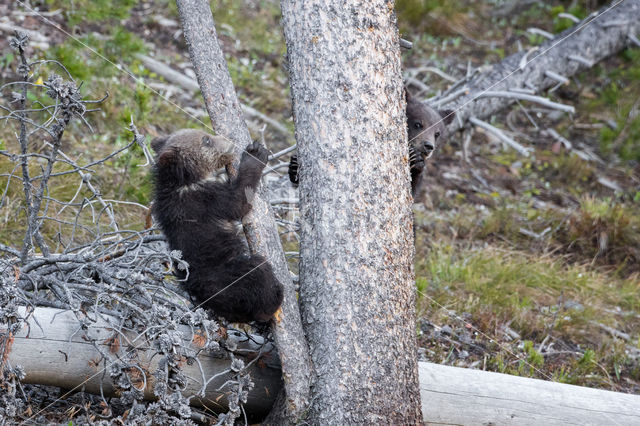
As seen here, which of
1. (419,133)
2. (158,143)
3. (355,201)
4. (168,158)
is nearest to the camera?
(355,201)

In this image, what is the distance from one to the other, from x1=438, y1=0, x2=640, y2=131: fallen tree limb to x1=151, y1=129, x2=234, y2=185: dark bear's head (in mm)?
3015

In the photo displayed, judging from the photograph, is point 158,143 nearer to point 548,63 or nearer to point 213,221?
point 213,221

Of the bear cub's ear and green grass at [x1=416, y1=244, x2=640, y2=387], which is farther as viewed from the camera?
green grass at [x1=416, y1=244, x2=640, y2=387]

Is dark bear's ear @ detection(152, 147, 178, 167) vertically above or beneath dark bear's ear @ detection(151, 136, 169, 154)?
above

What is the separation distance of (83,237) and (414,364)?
10.5ft

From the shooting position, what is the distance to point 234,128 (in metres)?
3.47

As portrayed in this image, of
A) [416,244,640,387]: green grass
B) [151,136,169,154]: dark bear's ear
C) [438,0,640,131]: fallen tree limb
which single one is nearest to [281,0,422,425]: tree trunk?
[151,136,169,154]: dark bear's ear

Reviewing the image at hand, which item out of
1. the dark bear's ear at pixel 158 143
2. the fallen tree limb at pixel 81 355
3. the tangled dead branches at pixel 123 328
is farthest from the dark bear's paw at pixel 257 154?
the fallen tree limb at pixel 81 355

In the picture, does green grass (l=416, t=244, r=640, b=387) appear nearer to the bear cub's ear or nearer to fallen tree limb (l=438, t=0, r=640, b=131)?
fallen tree limb (l=438, t=0, r=640, b=131)

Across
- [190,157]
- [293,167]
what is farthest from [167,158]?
[293,167]

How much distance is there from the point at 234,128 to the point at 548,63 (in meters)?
5.80

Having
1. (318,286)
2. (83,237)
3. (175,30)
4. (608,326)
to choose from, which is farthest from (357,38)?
(175,30)

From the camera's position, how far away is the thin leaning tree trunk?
3369 mm

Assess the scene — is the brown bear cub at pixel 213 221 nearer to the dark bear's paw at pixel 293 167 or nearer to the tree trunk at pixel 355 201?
the tree trunk at pixel 355 201
